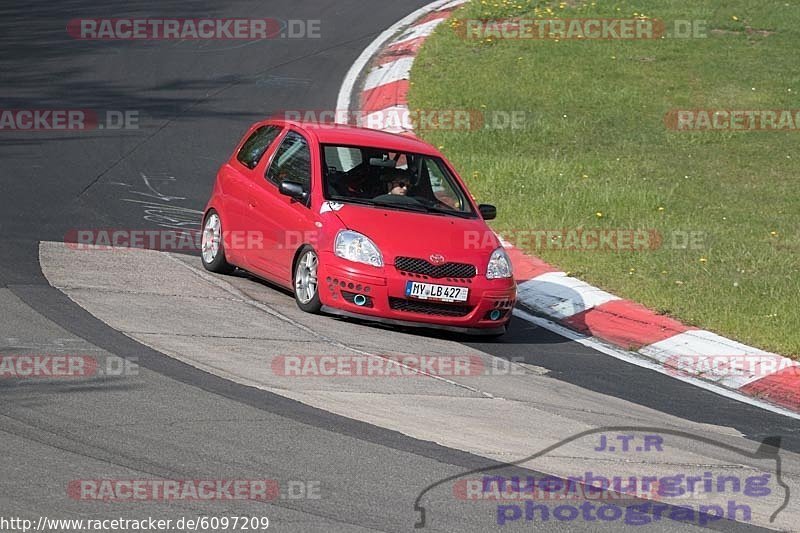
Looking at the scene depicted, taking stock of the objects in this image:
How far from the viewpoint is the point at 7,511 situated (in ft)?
18.7

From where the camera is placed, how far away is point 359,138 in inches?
472

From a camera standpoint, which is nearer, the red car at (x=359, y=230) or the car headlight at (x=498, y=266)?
the red car at (x=359, y=230)

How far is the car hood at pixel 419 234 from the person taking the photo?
1066cm

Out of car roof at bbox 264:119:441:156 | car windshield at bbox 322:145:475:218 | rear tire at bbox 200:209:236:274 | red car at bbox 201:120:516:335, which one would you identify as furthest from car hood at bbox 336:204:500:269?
rear tire at bbox 200:209:236:274

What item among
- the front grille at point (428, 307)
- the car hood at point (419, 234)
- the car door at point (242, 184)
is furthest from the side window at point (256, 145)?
the front grille at point (428, 307)

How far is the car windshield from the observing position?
37.4 ft

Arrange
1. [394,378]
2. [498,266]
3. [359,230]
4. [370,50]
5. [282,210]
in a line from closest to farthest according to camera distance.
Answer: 1. [394,378]
2. [359,230]
3. [498,266]
4. [282,210]
5. [370,50]

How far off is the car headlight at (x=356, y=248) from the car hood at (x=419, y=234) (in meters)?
0.05

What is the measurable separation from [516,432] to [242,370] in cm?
197

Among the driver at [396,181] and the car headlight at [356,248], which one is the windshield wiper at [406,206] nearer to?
the driver at [396,181]

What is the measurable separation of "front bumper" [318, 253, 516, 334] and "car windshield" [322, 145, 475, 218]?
0.96 m

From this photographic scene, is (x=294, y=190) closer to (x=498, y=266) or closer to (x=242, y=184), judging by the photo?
(x=242, y=184)

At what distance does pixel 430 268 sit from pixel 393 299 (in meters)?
0.42

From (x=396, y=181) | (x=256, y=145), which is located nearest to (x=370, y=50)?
(x=256, y=145)
